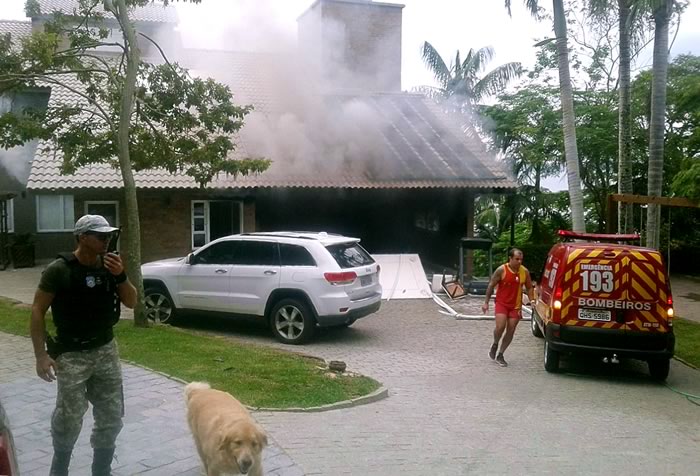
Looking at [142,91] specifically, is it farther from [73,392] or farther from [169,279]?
[73,392]

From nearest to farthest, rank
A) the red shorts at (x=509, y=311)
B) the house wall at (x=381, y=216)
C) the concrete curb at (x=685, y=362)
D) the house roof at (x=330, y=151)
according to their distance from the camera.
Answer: the red shorts at (x=509, y=311)
the concrete curb at (x=685, y=362)
the house roof at (x=330, y=151)
the house wall at (x=381, y=216)

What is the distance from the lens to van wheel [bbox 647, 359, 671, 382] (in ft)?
28.9

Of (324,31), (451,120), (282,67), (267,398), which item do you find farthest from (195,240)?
(267,398)

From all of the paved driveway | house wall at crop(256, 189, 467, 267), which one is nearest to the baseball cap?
the paved driveway

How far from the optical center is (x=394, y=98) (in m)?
23.2

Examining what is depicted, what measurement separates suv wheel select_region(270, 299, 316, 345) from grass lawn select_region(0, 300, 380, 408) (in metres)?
0.95

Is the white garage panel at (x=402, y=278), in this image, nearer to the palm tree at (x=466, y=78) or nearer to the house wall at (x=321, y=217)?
the house wall at (x=321, y=217)

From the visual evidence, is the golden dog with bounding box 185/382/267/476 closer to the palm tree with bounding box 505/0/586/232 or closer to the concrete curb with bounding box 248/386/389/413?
the concrete curb with bounding box 248/386/389/413

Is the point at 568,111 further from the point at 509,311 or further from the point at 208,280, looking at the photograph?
the point at 208,280

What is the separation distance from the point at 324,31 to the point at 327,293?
14.2 meters

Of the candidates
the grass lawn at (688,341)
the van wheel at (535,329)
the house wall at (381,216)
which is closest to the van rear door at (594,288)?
the grass lawn at (688,341)

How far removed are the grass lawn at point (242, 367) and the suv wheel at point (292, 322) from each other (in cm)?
95

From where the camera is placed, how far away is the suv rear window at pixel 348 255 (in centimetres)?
1061

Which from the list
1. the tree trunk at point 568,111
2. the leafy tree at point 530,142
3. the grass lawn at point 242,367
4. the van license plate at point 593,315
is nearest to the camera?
the grass lawn at point 242,367
